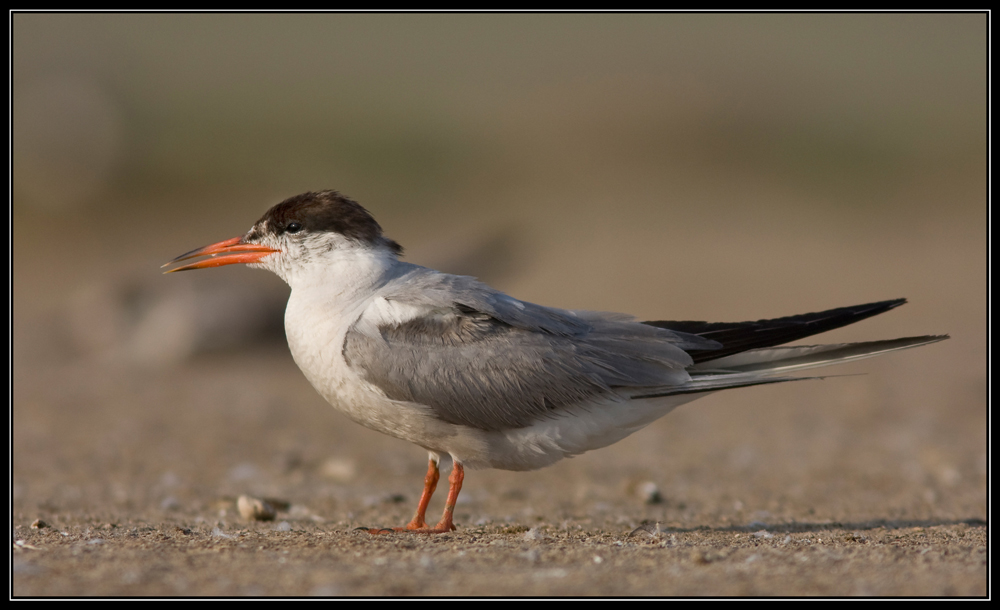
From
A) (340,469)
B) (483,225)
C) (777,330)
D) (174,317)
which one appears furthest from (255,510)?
(483,225)

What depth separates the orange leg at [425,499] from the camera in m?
5.02

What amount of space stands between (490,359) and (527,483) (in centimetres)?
296

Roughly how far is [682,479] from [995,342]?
185 inches

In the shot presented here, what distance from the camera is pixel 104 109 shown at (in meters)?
26.1

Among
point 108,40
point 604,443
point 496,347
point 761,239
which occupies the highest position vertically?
point 108,40

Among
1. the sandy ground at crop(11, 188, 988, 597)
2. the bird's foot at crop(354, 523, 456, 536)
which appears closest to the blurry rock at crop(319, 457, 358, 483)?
the sandy ground at crop(11, 188, 988, 597)

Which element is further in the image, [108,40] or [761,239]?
[108,40]

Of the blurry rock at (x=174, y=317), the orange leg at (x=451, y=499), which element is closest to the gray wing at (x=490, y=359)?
the orange leg at (x=451, y=499)

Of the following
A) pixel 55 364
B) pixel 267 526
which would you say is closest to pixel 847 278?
pixel 55 364

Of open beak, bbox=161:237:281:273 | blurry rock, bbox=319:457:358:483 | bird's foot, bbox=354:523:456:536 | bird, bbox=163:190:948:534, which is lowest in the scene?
blurry rock, bbox=319:457:358:483

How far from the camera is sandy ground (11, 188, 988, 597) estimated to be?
12.1 feet

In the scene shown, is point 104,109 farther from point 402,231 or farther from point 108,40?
point 402,231

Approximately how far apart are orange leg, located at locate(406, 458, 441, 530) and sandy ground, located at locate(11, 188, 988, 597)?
261 millimetres

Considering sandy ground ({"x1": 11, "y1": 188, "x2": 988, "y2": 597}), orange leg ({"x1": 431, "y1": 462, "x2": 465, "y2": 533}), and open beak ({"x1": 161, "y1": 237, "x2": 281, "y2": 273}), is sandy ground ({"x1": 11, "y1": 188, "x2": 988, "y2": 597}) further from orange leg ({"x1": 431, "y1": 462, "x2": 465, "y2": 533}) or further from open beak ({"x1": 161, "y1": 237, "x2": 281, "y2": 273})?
open beak ({"x1": 161, "y1": 237, "x2": 281, "y2": 273})
